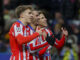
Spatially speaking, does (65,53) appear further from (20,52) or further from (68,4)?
(20,52)

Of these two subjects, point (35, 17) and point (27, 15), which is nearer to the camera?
point (27, 15)

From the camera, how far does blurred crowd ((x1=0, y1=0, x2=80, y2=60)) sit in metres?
7.68

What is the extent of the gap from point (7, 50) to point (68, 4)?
2.37m

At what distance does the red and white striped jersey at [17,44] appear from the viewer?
4277 millimetres

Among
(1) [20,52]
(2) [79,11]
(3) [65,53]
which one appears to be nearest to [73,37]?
(3) [65,53]

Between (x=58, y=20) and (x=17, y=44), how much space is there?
423 centimetres

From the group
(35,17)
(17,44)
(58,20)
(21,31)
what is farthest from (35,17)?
(58,20)

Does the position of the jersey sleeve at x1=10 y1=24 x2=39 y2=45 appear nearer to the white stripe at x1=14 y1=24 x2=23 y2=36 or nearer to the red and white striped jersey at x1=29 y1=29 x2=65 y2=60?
the white stripe at x1=14 y1=24 x2=23 y2=36

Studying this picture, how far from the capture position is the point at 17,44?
431 centimetres

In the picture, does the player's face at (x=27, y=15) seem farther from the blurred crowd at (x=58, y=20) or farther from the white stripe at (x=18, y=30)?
the blurred crowd at (x=58, y=20)

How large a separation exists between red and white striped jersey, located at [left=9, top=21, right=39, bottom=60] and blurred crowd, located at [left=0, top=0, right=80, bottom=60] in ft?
9.19

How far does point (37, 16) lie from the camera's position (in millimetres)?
4844

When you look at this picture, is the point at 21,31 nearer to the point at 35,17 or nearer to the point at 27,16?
the point at 27,16

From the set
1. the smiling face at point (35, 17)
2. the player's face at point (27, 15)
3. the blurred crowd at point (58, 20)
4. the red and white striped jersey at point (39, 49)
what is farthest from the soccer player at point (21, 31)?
the blurred crowd at point (58, 20)
